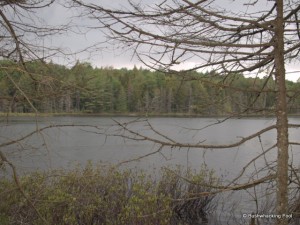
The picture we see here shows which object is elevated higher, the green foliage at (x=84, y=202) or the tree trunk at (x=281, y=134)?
the tree trunk at (x=281, y=134)

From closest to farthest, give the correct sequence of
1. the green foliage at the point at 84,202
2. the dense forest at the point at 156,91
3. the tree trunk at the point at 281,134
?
the tree trunk at the point at 281,134
the dense forest at the point at 156,91
the green foliage at the point at 84,202

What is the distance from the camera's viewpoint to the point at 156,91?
14.9 feet

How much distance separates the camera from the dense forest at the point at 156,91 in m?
3.46

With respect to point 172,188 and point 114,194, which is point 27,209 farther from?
point 172,188

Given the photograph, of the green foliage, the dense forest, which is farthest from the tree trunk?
the green foliage

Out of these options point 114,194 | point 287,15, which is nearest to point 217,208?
point 114,194

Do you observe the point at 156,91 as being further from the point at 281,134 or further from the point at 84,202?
the point at 84,202

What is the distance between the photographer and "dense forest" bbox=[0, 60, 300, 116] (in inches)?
136

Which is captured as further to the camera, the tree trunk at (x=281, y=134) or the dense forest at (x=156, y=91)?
the dense forest at (x=156, y=91)

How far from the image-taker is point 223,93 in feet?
12.2

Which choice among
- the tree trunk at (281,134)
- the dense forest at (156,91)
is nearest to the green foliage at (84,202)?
the dense forest at (156,91)

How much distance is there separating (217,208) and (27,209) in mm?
5779

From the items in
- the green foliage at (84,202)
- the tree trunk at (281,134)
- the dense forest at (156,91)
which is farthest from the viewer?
the green foliage at (84,202)

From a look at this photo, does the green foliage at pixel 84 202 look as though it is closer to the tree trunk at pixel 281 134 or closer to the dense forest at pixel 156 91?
the dense forest at pixel 156 91
